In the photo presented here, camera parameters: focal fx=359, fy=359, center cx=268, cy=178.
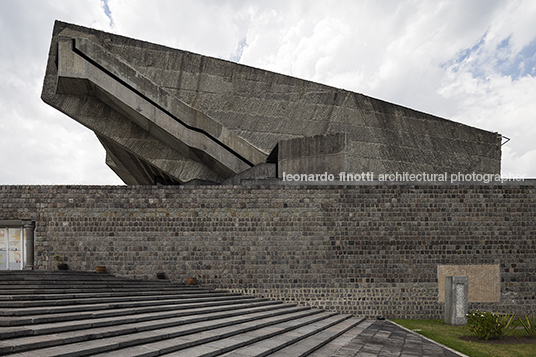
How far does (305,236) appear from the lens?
8.70 metres

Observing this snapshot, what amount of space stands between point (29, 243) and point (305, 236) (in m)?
6.52

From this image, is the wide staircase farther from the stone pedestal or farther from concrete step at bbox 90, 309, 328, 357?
the stone pedestal

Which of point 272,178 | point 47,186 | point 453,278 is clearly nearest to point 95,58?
point 47,186

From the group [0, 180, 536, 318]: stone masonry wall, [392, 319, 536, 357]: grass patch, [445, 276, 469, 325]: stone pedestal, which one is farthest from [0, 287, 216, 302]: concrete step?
[445, 276, 469, 325]: stone pedestal

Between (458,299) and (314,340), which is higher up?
(314,340)

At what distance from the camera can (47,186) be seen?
28.2ft

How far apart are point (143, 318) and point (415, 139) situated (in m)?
11.0

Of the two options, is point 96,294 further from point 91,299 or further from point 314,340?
point 314,340

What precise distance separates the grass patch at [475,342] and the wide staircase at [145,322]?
1.32 meters

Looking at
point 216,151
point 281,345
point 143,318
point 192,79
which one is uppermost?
point 192,79

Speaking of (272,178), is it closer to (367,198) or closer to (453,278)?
(367,198)

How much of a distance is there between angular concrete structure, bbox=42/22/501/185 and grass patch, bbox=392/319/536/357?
13.2 ft

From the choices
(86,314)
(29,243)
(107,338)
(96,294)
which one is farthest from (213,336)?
(29,243)

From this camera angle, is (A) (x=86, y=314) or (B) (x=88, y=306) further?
(B) (x=88, y=306)
